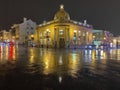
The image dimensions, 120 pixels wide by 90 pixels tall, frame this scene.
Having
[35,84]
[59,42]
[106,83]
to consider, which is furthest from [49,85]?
[59,42]

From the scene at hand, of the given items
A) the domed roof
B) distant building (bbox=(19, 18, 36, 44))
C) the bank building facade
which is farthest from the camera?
distant building (bbox=(19, 18, 36, 44))

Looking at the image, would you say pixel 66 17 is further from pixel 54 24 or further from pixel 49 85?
pixel 49 85

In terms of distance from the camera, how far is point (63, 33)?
4254 inches

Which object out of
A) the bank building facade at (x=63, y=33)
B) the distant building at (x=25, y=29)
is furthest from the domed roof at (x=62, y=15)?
the distant building at (x=25, y=29)

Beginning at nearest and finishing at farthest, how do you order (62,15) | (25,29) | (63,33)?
(63,33), (62,15), (25,29)

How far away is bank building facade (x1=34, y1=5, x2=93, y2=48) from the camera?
354 ft

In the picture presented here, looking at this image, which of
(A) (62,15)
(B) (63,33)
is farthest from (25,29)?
(B) (63,33)

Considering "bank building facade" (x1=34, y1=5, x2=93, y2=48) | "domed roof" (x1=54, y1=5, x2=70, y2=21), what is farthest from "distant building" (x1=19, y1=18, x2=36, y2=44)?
"domed roof" (x1=54, y1=5, x2=70, y2=21)

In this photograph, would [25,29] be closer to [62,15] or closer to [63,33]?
[62,15]

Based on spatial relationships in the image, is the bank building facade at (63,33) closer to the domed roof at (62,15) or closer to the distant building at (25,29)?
the domed roof at (62,15)

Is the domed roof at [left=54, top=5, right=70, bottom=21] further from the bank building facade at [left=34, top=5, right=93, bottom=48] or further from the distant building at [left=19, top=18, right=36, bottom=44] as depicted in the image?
the distant building at [left=19, top=18, right=36, bottom=44]

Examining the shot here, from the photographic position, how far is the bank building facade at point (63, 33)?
10781cm

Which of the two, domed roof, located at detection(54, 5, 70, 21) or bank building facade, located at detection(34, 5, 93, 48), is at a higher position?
domed roof, located at detection(54, 5, 70, 21)

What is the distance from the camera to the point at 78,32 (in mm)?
118562
